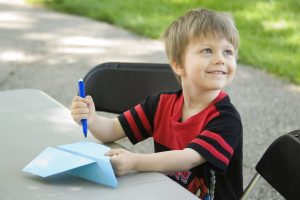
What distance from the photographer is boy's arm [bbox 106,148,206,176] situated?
1.53m

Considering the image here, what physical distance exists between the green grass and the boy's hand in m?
3.59

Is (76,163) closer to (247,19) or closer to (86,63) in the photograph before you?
(86,63)

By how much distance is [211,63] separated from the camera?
5.87 ft

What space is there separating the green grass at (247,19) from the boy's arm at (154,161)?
3.43 m

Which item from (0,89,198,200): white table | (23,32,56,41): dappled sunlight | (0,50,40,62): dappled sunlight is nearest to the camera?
(0,89,198,200): white table

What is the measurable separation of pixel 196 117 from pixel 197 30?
271mm

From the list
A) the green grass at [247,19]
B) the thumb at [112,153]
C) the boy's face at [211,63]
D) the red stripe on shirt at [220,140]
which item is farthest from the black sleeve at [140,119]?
the green grass at [247,19]

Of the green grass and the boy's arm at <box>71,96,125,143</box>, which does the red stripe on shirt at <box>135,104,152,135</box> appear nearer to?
the boy's arm at <box>71,96,125,143</box>

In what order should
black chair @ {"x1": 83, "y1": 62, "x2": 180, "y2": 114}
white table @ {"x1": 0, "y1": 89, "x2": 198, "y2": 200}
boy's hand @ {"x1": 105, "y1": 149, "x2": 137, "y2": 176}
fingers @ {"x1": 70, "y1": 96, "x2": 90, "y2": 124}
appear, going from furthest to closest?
black chair @ {"x1": 83, "y1": 62, "x2": 180, "y2": 114} → fingers @ {"x1": 70, "y1": 96, "x2": 90, "y2": 124} → boy's hand @ {"x1": 105, "y1": 149, "x2": 137, "y2": 176} → white table @ {"x1": 0, "y1": 89, "x2": 198, "y2": 200}

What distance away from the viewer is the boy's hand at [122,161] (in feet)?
4.98

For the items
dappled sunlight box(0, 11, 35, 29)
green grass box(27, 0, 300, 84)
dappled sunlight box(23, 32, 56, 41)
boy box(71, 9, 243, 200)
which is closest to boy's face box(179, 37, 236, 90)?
boy box(71, 9, 243, 200)

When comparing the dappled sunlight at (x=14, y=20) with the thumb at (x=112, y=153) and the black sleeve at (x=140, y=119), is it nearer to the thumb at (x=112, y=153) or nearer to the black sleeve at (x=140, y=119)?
the black sleeve at (x=140, y=119)

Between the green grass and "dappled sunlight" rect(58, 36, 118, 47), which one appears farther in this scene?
"dappled sunlight" rect(58, 36, 118, 47)

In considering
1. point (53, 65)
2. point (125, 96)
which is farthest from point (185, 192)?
point (53, 65)
